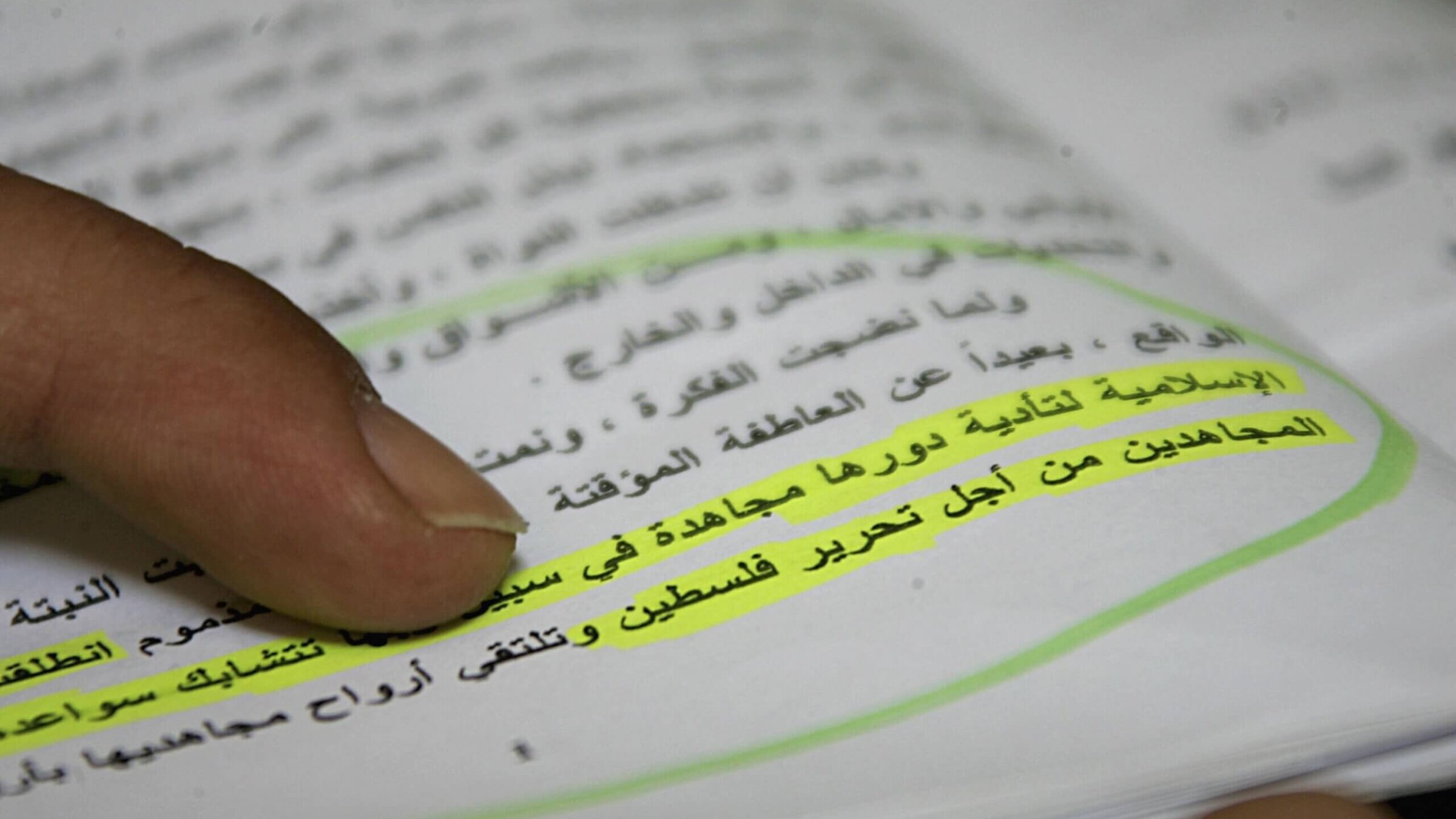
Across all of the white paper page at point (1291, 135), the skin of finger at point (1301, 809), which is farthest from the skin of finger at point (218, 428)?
the white paper page at point (1291, 135)

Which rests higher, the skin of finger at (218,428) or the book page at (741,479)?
the book page at (741,479)

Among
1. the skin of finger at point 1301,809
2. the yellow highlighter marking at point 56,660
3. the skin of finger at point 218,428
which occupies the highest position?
the skin of finger at point 1301,809

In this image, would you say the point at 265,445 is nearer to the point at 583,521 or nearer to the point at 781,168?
the point at 583,521

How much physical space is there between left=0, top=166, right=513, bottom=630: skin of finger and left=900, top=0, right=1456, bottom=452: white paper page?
32cm

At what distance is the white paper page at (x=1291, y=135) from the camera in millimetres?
429

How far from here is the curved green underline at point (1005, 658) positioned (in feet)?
0.93

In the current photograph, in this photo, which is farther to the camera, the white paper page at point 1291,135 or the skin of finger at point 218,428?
the white paper page at point 1291,135

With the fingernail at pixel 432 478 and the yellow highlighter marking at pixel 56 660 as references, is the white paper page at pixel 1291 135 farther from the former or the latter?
the yellow highlighter marking at pixel 56 660

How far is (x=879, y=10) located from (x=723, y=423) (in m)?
0.29

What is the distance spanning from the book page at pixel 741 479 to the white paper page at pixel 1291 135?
31mm

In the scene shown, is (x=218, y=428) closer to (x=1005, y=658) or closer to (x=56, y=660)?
(x=56, y=660)

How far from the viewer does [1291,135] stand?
496mm

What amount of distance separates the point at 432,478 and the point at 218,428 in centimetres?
6


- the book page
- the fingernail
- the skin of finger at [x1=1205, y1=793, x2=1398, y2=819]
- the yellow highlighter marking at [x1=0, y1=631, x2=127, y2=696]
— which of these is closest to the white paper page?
the book page
